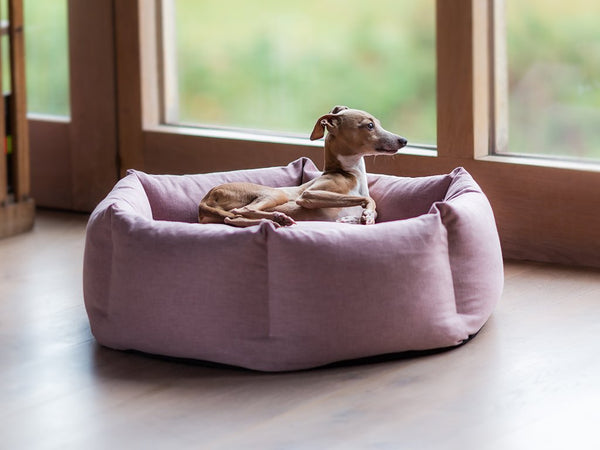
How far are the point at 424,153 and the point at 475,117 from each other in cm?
26

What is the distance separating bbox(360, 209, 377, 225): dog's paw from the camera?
352cm

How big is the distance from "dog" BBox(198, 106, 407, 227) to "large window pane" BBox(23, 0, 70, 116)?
191 cm

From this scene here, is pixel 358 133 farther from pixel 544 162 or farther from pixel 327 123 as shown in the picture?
pixel 544 162

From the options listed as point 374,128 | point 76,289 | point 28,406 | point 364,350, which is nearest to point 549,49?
point 374,128

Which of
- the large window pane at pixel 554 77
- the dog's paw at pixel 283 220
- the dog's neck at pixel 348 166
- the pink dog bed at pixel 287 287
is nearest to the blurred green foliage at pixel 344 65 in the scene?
the large window pane at pixel 554 77

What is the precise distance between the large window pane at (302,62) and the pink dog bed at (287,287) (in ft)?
4.20

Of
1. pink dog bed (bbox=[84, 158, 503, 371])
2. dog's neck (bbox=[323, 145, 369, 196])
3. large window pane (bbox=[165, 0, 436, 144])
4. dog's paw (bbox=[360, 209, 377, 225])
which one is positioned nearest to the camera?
pink dog bed (bbox=[84, 158, 503, 371])

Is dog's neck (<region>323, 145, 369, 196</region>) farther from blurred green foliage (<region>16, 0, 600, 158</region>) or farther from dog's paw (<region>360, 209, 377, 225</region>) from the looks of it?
blurred green foliage (<region>16, 0, 600, 158</region>)

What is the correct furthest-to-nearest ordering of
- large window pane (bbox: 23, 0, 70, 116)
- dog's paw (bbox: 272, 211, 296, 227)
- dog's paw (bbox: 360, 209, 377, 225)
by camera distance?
large window pane (bbox: 23, 0, 70, 116) < dog's paw (bbox: 360, 209, 377, 225) < dog's paw (bbox: 272, 211, 296, 227)

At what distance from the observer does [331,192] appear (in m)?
Result: 3.59

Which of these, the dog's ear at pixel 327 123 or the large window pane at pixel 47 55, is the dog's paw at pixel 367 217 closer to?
the dog's ear at pixel 327 123

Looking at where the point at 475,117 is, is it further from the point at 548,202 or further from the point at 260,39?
the point at 260,39

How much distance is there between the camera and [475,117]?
13.8ft

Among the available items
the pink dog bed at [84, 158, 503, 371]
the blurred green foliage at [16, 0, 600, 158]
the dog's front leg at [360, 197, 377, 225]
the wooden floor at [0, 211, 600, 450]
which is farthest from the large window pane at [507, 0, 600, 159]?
the pink dog bed at [84, 158, 503, 371]
